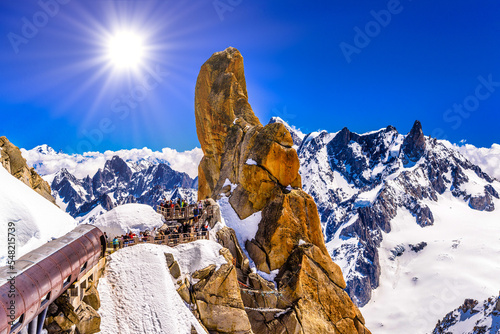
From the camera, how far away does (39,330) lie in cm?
1600

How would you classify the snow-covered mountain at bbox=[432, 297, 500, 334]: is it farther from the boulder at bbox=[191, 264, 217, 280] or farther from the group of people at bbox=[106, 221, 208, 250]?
the boulder at bbox=[191, 264, 217, 280]

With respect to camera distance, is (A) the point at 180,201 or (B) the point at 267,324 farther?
(A) the point at 180,201

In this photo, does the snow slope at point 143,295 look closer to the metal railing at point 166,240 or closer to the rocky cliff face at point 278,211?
the metal railing at point 166,240

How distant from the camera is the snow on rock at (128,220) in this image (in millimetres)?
29375

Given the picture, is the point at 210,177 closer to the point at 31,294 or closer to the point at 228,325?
the point at 228,325

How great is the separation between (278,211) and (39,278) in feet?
78.9

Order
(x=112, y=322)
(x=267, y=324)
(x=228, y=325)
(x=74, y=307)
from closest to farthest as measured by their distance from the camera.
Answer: (x=74, y=307) < (x=112, y=322) < (x=228, y=325) < (x=267, y=324)

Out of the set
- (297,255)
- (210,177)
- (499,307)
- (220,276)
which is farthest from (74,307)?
(499,307)

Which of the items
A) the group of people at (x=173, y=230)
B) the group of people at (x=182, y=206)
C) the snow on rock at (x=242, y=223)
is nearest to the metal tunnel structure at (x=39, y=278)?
the group of people at (x=173, y=230)

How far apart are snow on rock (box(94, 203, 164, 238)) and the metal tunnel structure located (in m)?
9.38

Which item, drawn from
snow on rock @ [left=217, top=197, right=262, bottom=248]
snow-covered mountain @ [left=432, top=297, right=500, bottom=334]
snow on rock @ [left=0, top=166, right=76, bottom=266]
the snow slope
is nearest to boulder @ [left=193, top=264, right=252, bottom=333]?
the snow slope

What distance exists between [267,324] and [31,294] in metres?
19.7

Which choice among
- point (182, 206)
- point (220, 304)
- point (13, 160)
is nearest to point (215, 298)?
point (220, 304)

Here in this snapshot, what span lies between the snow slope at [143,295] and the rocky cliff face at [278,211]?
940 cm
